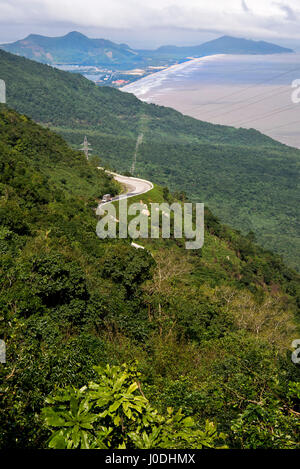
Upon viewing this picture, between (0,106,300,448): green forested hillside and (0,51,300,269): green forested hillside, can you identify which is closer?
(0,106,300,448): green forested hillside

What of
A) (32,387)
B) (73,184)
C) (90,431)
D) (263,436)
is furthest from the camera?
(73,184)

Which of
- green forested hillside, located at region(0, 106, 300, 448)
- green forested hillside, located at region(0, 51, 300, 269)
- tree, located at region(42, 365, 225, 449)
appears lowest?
green forested hillside, located at region(0, 51, 300, 269)

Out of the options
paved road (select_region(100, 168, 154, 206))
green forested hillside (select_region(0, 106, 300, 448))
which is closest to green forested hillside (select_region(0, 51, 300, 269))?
paved road (select_region(100, 168, 154, 206))

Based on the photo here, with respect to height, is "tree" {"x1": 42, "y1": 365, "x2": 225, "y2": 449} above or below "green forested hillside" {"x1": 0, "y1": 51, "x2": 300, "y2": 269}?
above

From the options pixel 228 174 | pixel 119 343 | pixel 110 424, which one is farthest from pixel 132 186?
pixel 228 174

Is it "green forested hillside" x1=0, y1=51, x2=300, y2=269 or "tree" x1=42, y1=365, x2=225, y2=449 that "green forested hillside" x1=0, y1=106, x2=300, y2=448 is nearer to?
"tree" x1=42, y1=365, x2=225, y2=449

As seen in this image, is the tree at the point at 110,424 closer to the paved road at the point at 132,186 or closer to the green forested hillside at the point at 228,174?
the paved road at the point at 132,186

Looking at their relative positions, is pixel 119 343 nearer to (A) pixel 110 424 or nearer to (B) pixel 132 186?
(A) pixel 110 424
